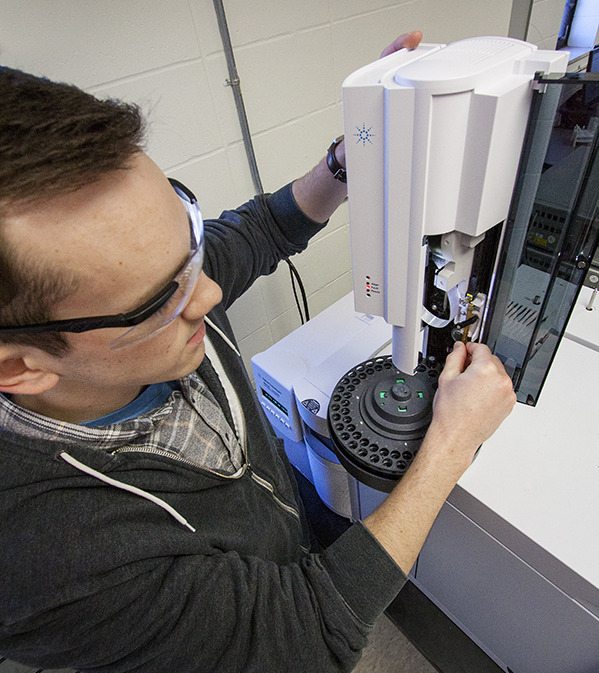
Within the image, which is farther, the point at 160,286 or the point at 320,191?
the point at 320,191

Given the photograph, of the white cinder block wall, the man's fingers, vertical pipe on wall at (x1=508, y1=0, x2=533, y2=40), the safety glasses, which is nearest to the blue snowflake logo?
the safety glasses

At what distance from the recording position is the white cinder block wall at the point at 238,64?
2.79ft

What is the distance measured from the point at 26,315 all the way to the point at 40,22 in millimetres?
703

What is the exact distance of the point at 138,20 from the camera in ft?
2.97

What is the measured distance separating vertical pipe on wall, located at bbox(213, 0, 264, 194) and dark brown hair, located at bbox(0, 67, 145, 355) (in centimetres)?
70

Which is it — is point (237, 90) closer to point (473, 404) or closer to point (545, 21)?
point (473, 404)

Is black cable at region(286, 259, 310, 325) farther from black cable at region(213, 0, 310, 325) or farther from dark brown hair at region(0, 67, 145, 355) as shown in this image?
dark brown hair at region(0, 67, 145, 355)

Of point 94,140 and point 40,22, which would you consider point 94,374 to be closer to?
point 94,140

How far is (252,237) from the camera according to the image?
2.98ft

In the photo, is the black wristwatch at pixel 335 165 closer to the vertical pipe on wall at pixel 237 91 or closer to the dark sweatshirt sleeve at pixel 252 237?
the dark sweatshirt sleeve at pixel 252 237

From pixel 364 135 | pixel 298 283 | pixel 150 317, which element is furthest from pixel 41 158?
pixel 298 283

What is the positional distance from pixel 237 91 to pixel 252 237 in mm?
462

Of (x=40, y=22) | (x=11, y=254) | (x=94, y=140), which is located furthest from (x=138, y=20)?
(x=11, y=254)

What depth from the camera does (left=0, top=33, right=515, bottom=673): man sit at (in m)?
0.43
